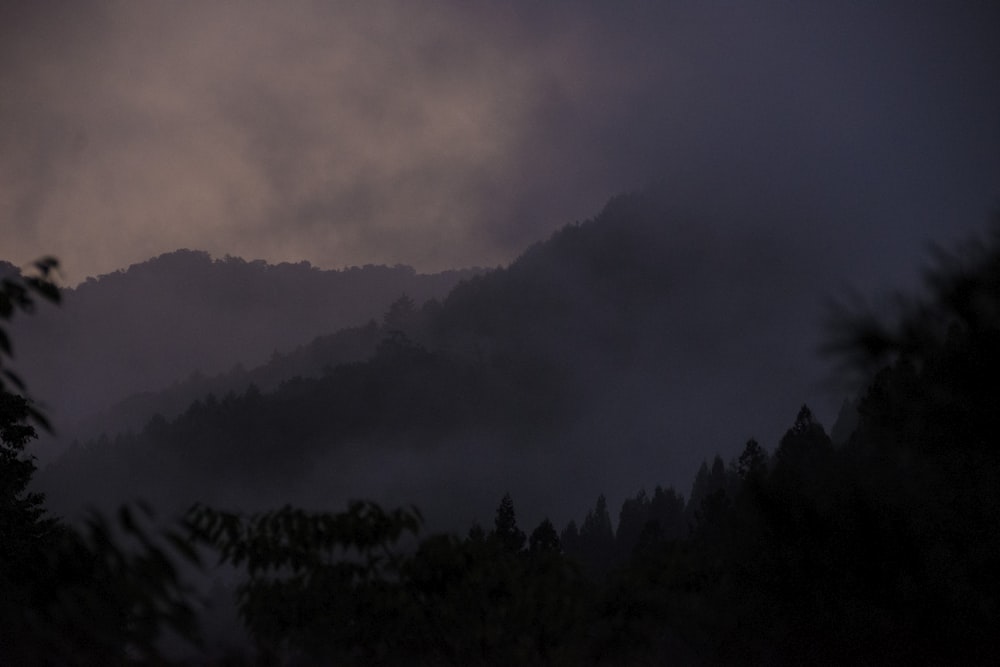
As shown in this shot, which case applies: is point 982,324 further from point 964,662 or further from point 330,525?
point 330,525

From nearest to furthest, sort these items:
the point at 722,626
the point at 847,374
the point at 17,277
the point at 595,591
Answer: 1. the point at 17,277
2. the point at 595,591
3. the point at 722,626
4. the point at 847,374

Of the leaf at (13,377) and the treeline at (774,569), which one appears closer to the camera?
the leaf at (13,377)

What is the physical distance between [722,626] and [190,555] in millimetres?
7616

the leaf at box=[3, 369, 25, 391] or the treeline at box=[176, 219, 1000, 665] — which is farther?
the treeline at box=[176, 219, 1000, 665]

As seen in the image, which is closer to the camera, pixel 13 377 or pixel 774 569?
pixel 13 377

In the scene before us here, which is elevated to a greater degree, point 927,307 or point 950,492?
point 927,307

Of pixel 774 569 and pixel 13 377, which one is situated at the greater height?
pixel 13 377

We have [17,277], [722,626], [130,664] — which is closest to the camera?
[17,277]

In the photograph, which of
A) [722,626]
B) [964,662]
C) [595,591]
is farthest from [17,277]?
[964,662]

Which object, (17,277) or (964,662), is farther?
(964,662)

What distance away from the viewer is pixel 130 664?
20.1 feet

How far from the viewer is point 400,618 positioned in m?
8.27

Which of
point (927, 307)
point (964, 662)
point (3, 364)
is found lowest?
point (964, 662)

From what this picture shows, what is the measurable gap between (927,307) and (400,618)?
23.3ft
